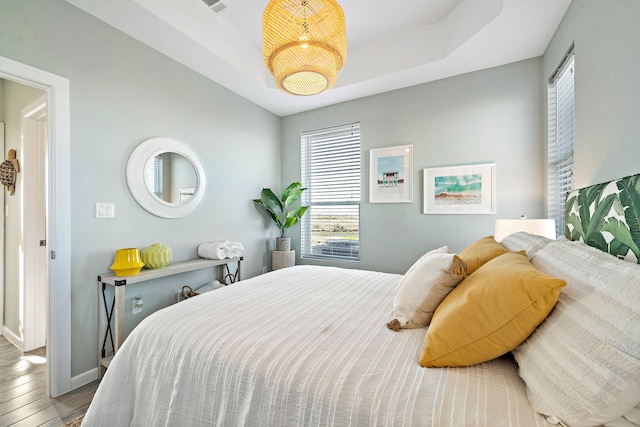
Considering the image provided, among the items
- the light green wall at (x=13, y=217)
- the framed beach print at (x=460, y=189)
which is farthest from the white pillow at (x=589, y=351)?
the light green wall at (x=13, y=217)

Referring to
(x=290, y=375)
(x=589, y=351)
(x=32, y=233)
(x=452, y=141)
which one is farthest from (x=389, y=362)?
(x=32, y=233)

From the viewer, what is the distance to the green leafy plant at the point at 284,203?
3.52 meters

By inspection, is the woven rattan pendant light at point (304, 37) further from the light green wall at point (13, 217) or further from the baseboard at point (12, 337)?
the baseboard at point (12, 337)

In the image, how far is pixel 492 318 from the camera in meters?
0.81

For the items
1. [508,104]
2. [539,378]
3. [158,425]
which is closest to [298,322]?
[158,425]

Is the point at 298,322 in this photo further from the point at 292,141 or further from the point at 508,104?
the point at 292,141

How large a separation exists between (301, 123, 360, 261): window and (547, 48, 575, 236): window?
1876 millimetres

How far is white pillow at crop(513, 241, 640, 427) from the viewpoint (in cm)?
53

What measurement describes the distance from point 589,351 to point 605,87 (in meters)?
1.53

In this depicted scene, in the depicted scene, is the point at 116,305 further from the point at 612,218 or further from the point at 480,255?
the point at 612,218

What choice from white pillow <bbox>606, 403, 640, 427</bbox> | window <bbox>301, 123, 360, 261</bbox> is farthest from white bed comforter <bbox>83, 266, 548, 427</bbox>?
window <bbox>301, 123, 360, 261</bbox>

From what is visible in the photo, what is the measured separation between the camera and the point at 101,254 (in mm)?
2057

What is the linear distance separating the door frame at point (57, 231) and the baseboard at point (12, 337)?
1.12m

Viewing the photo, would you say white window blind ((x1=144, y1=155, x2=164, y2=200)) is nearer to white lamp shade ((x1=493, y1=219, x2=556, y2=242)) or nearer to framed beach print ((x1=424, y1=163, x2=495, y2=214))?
framed beach print ((x1=424, y1=163, x2=495, y2=214))
